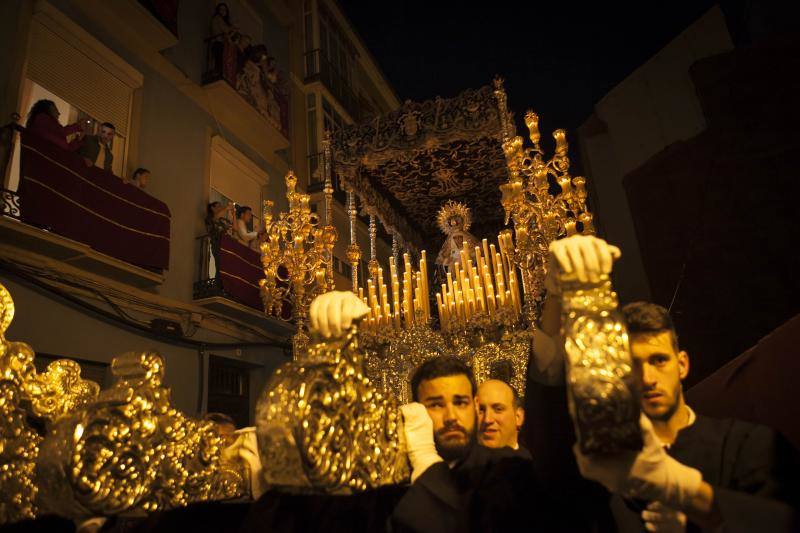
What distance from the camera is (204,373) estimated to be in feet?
22.9

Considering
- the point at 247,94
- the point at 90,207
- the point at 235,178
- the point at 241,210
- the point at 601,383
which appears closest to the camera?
the point at 601,383

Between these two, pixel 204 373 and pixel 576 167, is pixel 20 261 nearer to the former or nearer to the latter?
pixel 204 373

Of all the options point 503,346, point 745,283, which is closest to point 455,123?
point 503,346

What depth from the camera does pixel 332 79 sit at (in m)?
11.4

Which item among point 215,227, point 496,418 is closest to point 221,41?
point 215,227

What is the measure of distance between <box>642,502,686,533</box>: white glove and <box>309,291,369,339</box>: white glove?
784mm

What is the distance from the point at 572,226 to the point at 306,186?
6.82 metres

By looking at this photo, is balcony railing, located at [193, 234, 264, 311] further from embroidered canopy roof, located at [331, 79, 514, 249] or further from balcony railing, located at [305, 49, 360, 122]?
balcony railing, located at [305, 49, 360, 122]

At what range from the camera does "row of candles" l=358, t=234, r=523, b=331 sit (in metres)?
4.93

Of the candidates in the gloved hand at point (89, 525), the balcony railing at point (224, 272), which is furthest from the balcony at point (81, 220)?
the gloved hand at point (89, 525)

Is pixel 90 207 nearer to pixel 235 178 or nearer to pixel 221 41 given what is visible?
pixel 235 178

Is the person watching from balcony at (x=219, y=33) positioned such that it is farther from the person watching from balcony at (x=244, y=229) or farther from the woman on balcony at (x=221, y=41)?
the person watching from balcony at (x=244, y=229)

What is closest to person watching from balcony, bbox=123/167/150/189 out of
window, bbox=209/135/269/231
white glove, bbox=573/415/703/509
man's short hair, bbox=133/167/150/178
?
man's short hair, bbox=133/167/150/178

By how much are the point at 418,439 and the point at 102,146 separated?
20.1ft
